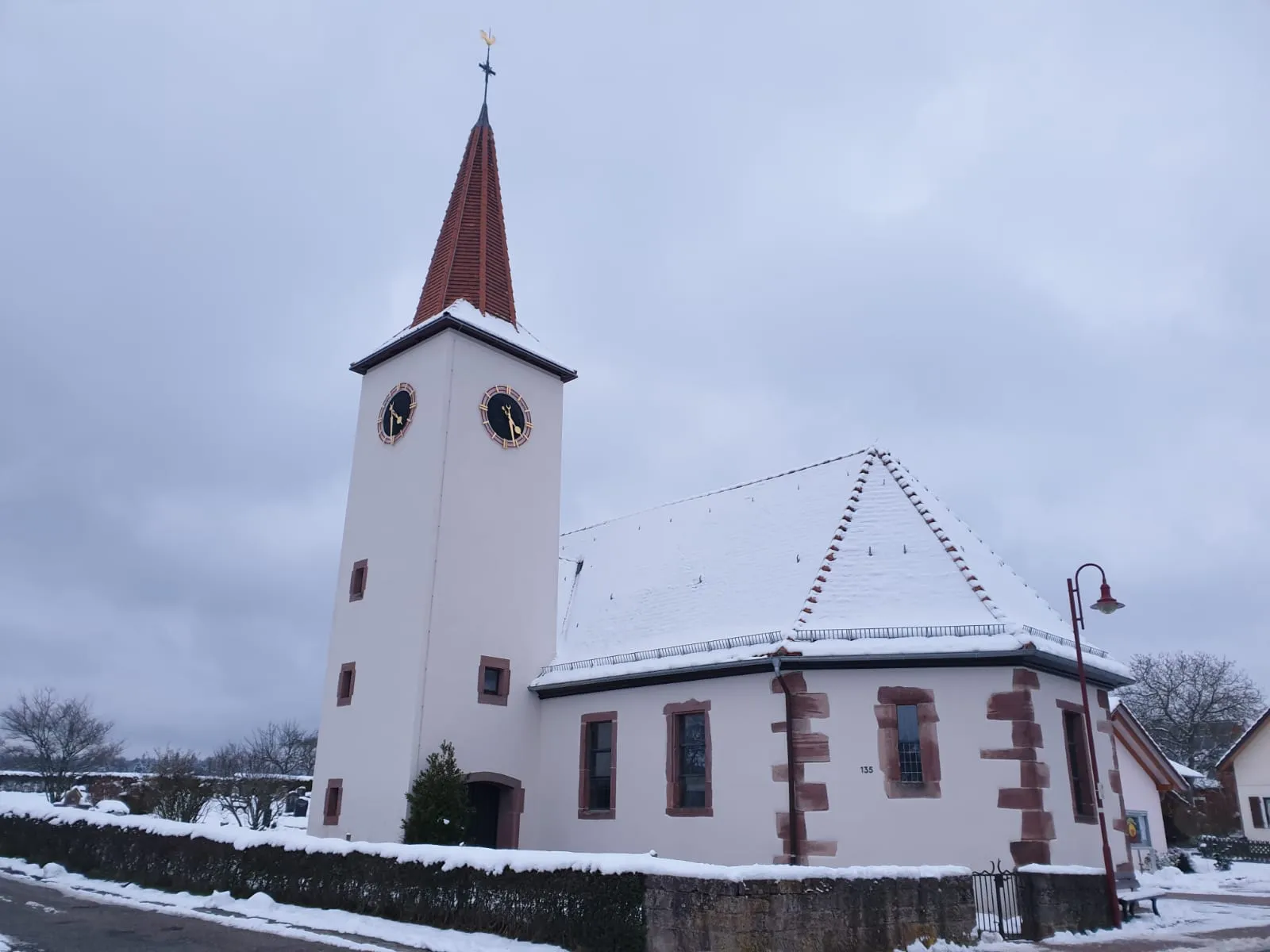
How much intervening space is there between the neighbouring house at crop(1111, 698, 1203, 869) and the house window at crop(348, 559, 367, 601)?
2187 centimetres

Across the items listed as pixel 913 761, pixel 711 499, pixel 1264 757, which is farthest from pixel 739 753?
pixel 1264 757

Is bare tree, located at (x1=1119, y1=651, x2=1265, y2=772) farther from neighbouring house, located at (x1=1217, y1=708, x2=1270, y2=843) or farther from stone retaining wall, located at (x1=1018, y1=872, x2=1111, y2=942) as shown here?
stone retaining wall, located at (x1=1018, y1=872, x2=1111, y2=942)

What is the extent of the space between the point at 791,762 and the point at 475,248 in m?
17.1

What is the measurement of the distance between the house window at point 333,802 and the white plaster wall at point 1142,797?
2265 centimetres

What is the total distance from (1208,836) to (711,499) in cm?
2961

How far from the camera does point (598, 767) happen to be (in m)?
21.7

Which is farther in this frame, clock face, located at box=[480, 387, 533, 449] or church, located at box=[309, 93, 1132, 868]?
clock face, located at box=[480, 387, 533, 449]

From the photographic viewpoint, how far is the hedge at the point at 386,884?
11445 mm

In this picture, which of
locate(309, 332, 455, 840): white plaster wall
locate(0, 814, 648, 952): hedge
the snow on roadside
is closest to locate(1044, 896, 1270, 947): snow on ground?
locate(0, 814, 648, 952): hedge

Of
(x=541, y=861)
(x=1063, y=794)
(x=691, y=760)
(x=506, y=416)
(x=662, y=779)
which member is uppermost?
(x=506, y=416)

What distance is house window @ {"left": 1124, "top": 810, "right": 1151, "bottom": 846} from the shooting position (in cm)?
2912

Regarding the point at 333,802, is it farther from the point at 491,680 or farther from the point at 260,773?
the point at 260,773

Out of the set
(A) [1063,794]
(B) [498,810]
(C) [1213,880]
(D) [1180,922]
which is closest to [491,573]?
(B) [498,810]

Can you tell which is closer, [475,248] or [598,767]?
[598,767]
